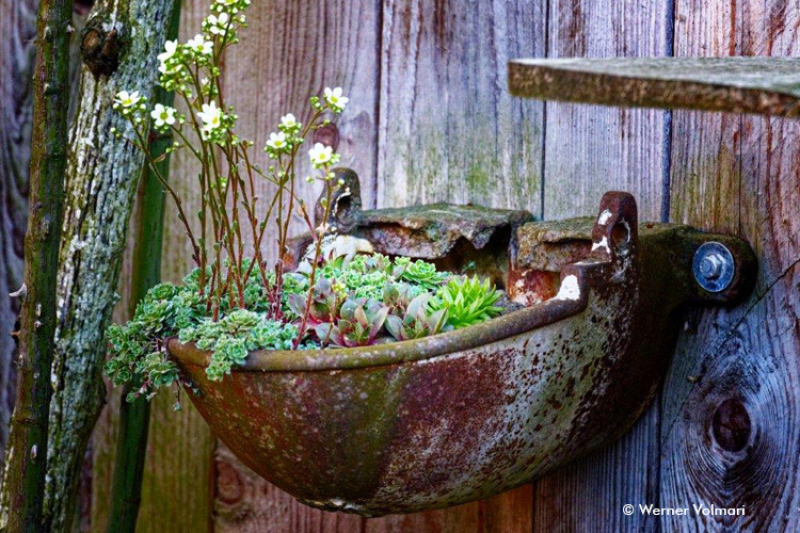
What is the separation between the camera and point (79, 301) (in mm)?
1353

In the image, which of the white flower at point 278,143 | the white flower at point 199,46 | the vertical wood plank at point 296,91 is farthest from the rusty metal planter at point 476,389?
the vertical wood plank at point 296,91

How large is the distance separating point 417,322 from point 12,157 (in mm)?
1195

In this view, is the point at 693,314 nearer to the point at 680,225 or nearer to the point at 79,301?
the point at 680,225

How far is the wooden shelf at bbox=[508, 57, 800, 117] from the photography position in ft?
2.14

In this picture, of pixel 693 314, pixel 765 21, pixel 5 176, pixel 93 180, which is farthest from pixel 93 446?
pixel 765 21

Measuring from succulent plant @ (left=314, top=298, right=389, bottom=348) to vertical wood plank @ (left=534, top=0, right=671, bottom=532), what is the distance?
1.44ft

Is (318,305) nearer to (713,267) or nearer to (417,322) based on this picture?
(417,322)

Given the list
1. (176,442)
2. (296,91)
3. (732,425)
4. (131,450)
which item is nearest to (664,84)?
(732,425)

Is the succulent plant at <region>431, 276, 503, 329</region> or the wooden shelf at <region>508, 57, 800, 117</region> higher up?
the wooden shelf at <region>508, 57, 800, 117</region>

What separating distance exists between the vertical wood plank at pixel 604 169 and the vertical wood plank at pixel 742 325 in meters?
0.03

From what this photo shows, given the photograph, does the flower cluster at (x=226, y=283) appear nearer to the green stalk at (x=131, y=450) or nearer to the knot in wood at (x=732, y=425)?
the knot in wood at (x=732, y=425)

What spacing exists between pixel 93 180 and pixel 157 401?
0.72 metres

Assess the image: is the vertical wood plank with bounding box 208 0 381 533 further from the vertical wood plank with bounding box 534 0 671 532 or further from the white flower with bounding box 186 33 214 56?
the white flower with bounding box 186 33 214 56

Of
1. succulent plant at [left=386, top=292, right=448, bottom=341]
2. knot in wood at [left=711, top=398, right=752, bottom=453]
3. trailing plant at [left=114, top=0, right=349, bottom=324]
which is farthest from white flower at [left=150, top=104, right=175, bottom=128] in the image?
knot in wood at [left=711, top=398, right=752, bottom=453]
